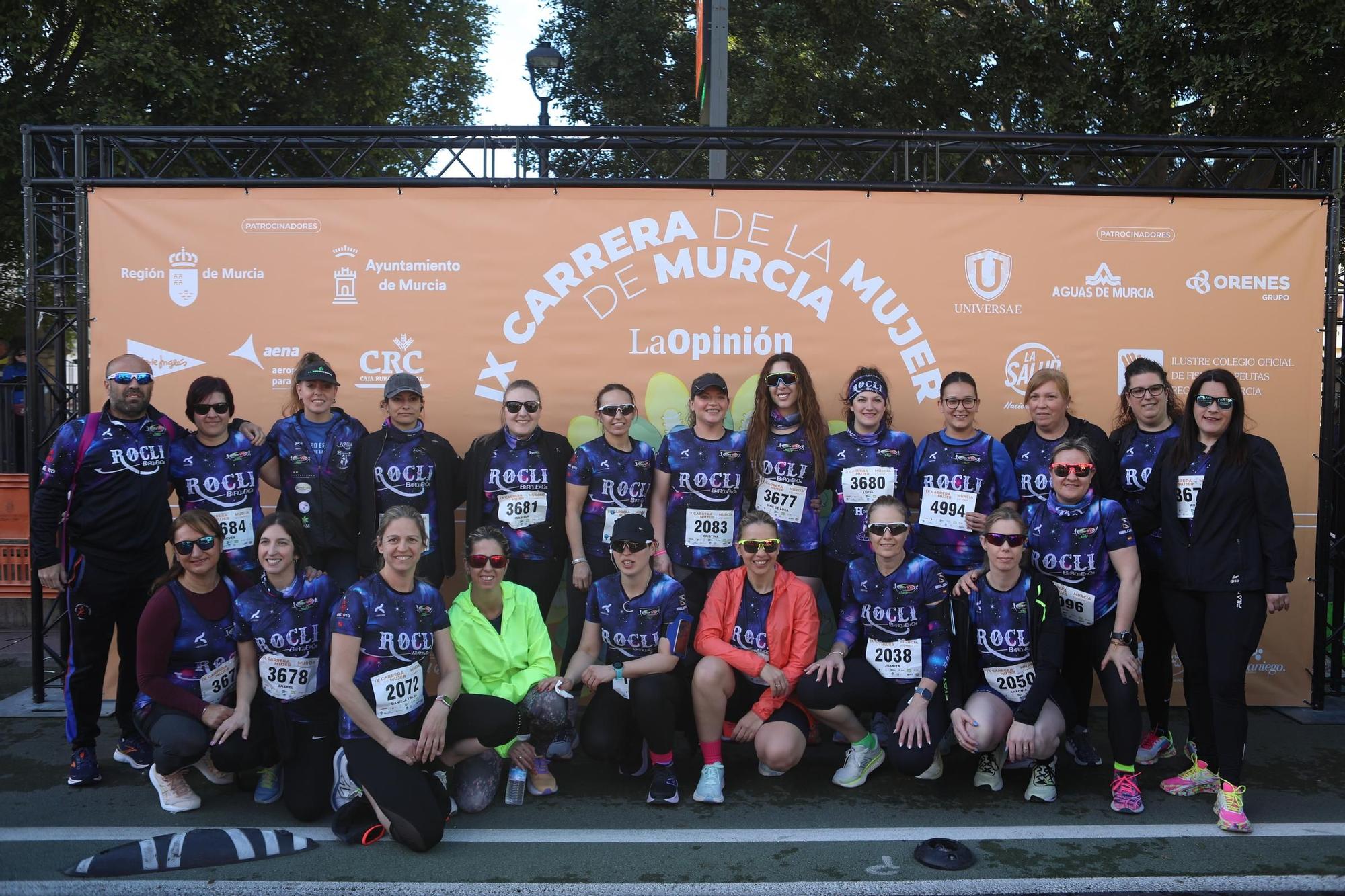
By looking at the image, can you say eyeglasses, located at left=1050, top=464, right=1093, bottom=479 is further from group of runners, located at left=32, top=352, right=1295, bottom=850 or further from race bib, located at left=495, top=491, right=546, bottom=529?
race bib, located at left=495, top=491, right=546, bottom=529

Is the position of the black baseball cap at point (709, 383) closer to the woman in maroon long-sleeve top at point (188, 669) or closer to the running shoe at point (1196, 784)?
the woman in maroon long-sleeve top at point (188, 669)

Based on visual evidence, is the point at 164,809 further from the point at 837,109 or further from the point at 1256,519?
the point at 837,109

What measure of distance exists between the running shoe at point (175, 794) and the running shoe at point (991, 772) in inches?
132

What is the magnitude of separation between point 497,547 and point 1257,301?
4574 mm

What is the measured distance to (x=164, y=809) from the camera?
3.97 m

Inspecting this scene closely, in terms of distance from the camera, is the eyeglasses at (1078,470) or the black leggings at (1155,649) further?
the black leggings at (1155,649)

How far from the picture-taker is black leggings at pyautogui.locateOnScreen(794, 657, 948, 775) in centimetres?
409

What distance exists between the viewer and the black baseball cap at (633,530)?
4.09 m

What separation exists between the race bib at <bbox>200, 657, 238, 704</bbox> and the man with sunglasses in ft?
1.98

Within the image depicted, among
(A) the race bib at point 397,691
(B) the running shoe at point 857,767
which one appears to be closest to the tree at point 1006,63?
(B) the running shoe at point 857,767

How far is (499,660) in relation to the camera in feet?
13.3

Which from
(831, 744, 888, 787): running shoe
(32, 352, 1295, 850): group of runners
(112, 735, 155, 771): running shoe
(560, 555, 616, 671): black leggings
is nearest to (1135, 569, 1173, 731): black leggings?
(32, 352, 1295, 850): group of runners

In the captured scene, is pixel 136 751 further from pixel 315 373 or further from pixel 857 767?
pixel 857 767

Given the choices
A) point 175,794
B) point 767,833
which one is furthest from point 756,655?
point 175,794
